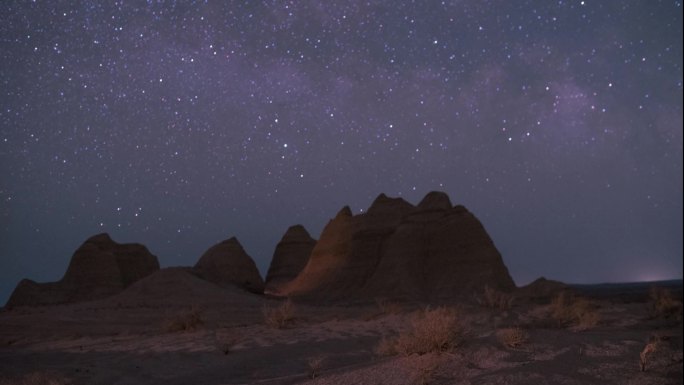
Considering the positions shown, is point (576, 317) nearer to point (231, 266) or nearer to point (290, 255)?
point (231, 266)

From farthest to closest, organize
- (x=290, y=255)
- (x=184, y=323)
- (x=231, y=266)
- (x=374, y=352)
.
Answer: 1. (x=290, y=255)
2. (x=231, y=266)
3. (x=184, y=323)
4. (x=374, y=352)

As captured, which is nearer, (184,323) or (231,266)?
(184,323)

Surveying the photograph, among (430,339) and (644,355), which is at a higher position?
(430,339)

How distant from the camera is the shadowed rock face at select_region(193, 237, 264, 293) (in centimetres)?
5084

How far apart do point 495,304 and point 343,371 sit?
16627 mm

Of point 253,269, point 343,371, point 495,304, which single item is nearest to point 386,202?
point 253,269

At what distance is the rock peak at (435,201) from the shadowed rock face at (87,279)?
30375 mm

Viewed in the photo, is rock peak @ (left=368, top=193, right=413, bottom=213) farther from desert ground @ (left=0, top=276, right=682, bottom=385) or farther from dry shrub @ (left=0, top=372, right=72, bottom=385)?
dry shrub @ (left=0, top=372, right=72, bottom=385)

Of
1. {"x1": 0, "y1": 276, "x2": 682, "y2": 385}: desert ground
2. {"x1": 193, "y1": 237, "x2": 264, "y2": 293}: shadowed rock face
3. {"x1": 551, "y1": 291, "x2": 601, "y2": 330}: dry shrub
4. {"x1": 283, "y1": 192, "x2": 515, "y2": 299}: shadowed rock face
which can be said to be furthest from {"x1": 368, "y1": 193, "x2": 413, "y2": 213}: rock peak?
{"x1": 551, "y1": 291, "x2": 601, "y2": 330}: dry shrub

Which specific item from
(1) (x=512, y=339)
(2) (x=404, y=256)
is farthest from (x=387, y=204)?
(1) (x=512, y=339)

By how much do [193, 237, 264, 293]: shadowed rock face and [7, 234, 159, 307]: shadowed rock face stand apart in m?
8.49

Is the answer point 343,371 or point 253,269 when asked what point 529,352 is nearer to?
point 343,371

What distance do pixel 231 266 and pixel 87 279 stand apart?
552 inches

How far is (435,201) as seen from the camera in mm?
44719
